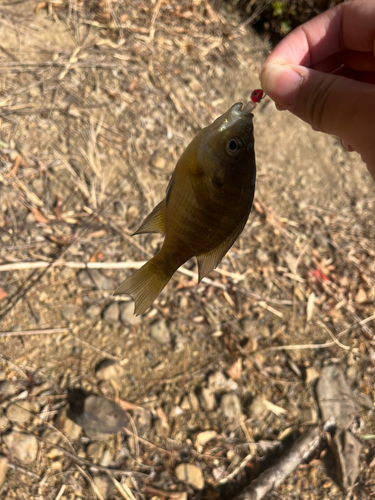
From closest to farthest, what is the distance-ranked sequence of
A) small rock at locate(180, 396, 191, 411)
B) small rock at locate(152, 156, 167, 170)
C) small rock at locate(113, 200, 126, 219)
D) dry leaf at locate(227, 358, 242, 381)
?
small rock at locate(180, 396, 191, 411) → dry leaf at locate(227, 358, 242, 381) → small rock at locate(113, 200, 126, 219) → small rock at locate(152, 156, 167, 170)

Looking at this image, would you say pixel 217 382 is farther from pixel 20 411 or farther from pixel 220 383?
pixel 20 411

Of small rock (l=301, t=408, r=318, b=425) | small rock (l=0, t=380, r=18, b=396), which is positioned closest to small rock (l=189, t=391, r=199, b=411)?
small rock (l=301, t=408, r=318, b=425)

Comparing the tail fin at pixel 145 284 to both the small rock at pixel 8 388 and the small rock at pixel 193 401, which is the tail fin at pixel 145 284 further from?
the small rock at pixel 193 401

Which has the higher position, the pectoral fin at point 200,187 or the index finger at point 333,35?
the index finger at point 333,35

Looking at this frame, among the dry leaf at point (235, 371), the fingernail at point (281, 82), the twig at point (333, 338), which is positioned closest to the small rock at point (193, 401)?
the dry leaf at point (235, 371)

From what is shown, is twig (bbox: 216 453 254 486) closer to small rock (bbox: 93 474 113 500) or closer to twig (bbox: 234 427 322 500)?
twig (bbox: 234 427 322 500)

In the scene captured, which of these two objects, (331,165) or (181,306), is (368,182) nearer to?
(331,165)

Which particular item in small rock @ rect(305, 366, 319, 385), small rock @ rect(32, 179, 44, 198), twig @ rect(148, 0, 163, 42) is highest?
twig @ rect(148, 0, 163, 42)
